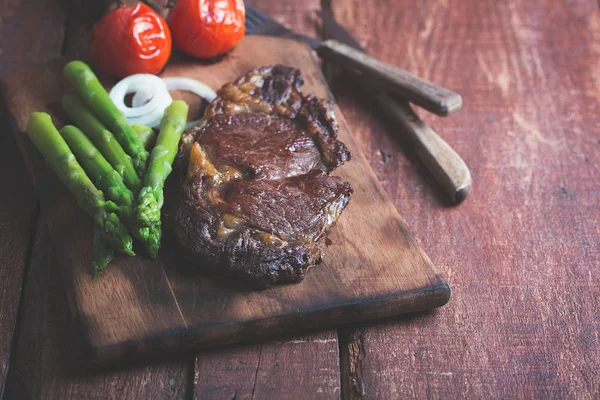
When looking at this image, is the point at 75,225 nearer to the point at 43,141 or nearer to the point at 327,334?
the point at 43,141

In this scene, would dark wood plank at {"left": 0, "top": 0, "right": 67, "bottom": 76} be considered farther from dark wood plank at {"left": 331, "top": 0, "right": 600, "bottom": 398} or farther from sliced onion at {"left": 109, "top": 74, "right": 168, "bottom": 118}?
dark wood plank at {"left": 331, "top": 0, "right": 600, "bottom": 398}

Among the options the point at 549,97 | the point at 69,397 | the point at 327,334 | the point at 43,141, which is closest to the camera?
the point at 69,397

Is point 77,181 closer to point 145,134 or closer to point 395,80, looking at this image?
point 145,134

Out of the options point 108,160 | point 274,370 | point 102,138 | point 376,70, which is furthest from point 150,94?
point 274,370

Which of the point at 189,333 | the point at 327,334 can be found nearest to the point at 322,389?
the point at 327,334

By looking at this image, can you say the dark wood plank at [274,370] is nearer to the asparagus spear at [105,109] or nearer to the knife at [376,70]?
the asparagus spear at [105,109]
